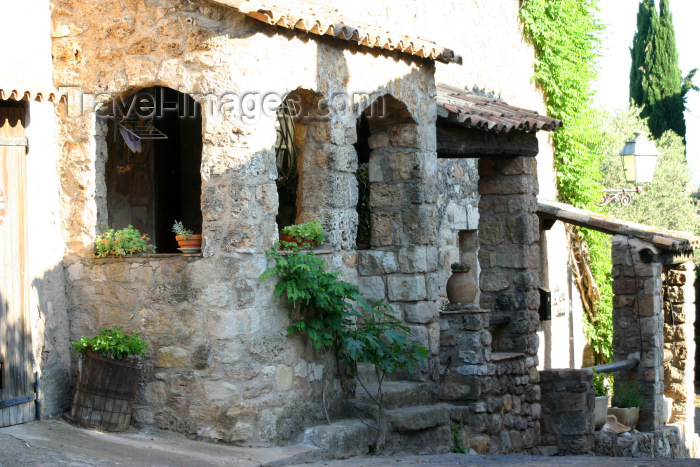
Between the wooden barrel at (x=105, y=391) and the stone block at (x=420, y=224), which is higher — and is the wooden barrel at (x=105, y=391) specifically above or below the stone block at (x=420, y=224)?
below

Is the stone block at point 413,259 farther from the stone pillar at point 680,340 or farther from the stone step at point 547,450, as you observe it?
the stone pillar at point 680,340

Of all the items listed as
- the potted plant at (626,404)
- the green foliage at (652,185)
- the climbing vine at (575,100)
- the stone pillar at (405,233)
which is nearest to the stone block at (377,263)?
the stone pillar at (405,233)

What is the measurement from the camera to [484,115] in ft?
31.3

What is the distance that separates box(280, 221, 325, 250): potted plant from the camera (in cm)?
741

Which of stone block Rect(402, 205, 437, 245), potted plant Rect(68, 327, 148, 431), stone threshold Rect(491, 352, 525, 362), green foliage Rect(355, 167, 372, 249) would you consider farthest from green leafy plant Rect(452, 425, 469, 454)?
potted plant Rect(68, 327, 148, 431)

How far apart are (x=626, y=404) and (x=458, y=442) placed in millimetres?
4758

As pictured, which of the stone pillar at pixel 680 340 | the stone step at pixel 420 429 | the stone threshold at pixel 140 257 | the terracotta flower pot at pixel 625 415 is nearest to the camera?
the stone threshold at pixel 140 257

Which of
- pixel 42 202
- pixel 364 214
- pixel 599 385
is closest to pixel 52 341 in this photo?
pixel 42 202

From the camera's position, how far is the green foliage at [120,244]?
715cm

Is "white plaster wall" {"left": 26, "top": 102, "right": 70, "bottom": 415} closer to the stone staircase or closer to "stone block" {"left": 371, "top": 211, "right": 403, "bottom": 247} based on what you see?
the stone staircase

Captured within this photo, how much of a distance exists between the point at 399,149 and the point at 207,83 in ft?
7.93

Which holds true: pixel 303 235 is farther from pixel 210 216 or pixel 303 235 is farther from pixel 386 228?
pixel 386 228

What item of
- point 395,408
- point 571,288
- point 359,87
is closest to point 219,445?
point 395,408

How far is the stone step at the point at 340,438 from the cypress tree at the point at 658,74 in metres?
16.0
